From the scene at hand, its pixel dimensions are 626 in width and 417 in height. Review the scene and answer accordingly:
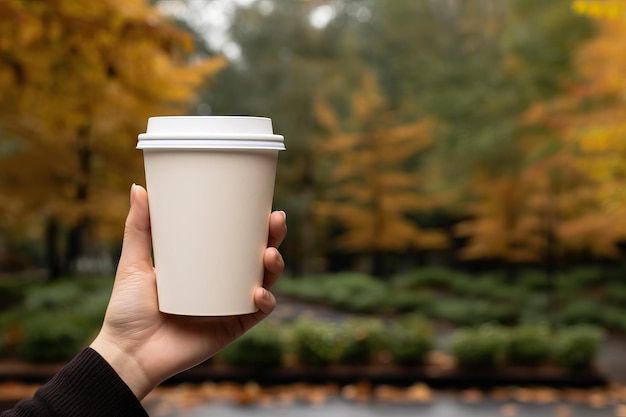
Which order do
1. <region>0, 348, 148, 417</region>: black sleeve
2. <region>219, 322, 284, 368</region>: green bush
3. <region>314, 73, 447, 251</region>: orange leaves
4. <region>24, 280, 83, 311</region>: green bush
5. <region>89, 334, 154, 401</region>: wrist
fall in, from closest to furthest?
<region>0, 348, 148, 417</region>: black sleeve
<region>89, 334, 154, 401</region>: wrist
<region>219, 322, 284, 368</region>: green bush
<region>24, 280, 83, 311</region>: green bush
<region>314, 73, 447, 251</region>: orange leaves

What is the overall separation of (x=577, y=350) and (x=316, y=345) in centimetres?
326

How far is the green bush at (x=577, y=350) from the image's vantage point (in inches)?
335

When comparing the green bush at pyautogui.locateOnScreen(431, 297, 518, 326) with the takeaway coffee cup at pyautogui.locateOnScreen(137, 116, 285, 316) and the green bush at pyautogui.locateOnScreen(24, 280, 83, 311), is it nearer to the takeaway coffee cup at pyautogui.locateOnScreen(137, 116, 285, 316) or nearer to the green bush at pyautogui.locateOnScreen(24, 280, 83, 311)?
the green bush at pyautogui.locateOnScreen(24, 280, 83, 311)

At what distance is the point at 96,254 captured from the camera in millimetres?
34625

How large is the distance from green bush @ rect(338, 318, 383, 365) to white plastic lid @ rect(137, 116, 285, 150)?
7301mm

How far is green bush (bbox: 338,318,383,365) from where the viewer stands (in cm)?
865

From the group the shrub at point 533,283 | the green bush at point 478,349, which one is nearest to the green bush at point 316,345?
the green bush at point 478,349

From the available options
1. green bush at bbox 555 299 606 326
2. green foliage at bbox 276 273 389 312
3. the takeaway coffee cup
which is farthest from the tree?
green bush at bbox 555 299 606 326

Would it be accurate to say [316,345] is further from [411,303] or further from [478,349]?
[411,303]

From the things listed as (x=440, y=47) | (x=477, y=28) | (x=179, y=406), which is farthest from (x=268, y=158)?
(x=440, y=47)

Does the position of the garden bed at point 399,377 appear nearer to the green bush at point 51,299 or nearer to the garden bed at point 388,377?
the garden bed at point 388,377

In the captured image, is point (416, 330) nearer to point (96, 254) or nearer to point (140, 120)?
point (140, 120)

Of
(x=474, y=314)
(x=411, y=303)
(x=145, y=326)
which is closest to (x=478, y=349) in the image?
(x=474, y=314)

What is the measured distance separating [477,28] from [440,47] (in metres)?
2.03
